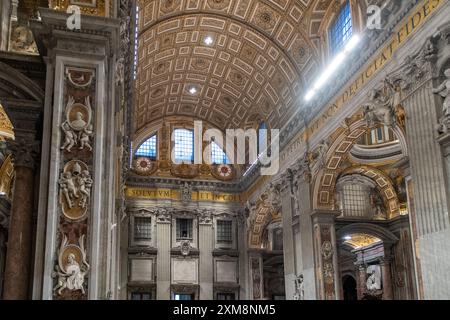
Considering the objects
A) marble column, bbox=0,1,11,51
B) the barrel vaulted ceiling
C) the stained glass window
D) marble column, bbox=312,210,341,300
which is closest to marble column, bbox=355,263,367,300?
marble column, bbox=312,210,341,300

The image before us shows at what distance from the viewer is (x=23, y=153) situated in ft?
31.4

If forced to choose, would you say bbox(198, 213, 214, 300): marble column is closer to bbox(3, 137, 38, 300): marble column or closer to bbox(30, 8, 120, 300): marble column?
bbox(3, 137, 38, 300): marble column

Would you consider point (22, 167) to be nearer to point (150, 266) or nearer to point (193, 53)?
point (193, 53)

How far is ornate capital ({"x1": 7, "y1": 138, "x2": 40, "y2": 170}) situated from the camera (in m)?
9.54

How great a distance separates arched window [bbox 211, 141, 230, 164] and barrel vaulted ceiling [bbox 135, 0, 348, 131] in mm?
1473

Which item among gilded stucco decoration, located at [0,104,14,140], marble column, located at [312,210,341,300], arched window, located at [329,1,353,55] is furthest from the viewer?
marble column, located at [312,210,341,300]

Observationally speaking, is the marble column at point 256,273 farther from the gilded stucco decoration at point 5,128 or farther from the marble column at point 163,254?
the gilded stucco decoration at point 5,128

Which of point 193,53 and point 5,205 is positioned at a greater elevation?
point 193,53

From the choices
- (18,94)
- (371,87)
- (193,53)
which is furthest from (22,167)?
(193,53)

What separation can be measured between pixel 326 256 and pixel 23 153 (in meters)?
9.99

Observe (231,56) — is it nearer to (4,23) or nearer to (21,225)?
(4,23)

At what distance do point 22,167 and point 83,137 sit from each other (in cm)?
169

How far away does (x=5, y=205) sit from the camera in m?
12.8

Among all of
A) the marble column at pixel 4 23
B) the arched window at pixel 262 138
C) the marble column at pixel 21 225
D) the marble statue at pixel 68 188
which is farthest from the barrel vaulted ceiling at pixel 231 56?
the marble statue at pixel 68 188
